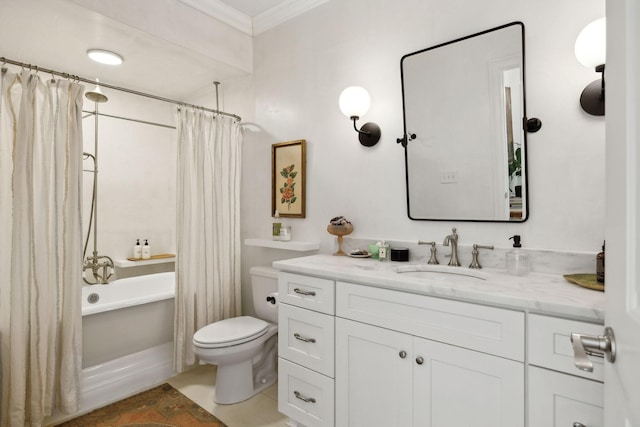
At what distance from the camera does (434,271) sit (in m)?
1.75

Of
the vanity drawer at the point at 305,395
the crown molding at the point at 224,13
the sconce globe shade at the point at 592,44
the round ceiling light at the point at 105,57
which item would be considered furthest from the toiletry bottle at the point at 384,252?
the round ceiling light at the point at 105,57

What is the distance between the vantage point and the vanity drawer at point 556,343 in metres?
1.01

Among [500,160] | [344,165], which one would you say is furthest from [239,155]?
[500,160]

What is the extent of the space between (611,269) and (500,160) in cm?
117

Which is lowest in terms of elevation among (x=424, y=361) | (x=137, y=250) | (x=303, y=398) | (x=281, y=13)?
(x=303, y=398)

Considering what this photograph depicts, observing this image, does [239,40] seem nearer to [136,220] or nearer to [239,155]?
[239,155]

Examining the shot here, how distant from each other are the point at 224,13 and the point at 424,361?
107 inches

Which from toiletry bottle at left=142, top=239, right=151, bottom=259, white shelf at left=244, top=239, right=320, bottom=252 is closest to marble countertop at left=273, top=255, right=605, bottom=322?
white shelf at left=244, top=239, right=320, bottom=252

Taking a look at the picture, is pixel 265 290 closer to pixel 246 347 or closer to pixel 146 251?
pixel 246 347

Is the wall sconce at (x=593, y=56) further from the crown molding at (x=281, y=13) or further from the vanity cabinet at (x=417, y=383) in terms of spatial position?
the crown molding at (x=281, y=13)

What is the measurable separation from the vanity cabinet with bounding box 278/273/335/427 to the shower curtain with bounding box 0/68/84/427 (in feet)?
4.02

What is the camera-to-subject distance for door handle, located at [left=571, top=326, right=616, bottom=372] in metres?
0.59

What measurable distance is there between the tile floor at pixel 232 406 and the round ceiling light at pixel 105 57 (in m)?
2.42

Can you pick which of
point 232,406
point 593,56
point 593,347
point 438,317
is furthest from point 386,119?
point 232,406
